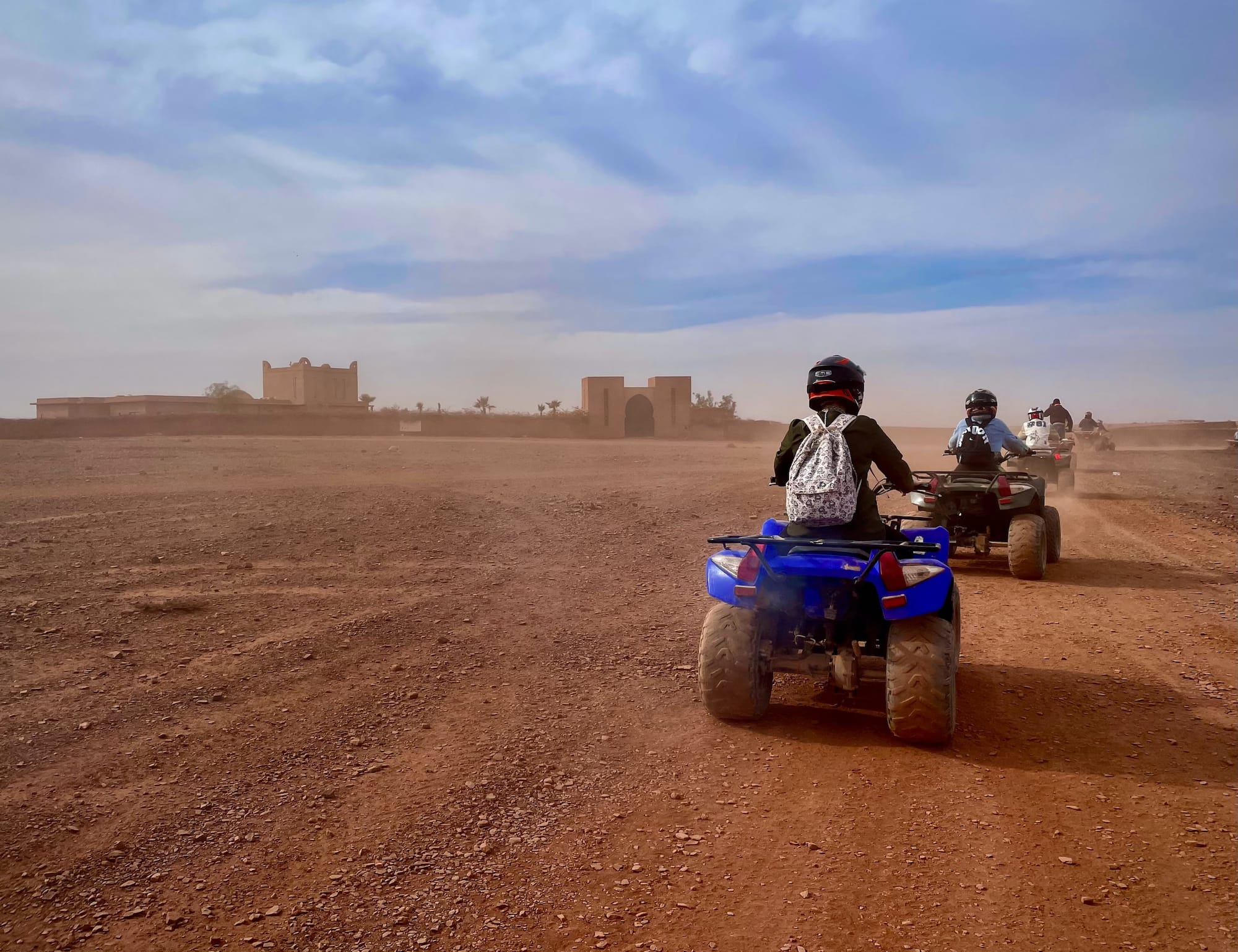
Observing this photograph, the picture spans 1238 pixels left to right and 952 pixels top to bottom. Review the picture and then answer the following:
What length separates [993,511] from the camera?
32.7 ft

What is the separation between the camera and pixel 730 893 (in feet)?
10.8

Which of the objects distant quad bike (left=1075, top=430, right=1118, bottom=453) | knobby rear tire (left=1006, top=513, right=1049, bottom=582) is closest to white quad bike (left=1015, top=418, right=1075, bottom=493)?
knobby rear tire (left=1006, top=513, right=1049, bottom=582)

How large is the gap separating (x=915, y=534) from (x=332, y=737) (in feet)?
12.4

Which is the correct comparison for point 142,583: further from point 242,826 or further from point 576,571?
point 242,826

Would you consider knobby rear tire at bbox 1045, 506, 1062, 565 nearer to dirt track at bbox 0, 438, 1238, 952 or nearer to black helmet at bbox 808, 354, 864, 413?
dirt track at bbox 0, 438, 1238, 952

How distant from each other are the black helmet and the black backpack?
20.2 ft

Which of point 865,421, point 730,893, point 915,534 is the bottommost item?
point 730,893

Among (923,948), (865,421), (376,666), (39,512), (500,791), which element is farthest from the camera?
(39,512)

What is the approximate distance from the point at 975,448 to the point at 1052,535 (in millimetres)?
1371

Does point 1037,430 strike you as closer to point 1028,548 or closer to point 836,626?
point 1028,548

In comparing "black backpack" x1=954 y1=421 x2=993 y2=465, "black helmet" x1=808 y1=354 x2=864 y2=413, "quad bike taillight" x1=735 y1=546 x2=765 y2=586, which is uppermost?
"black helmet" x1=808 y1=354 x2=864 y2=413

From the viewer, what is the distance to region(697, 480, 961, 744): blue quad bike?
4.55 metres

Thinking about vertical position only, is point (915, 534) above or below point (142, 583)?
above

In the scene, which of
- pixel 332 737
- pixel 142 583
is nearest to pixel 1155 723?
pixel 332 737
